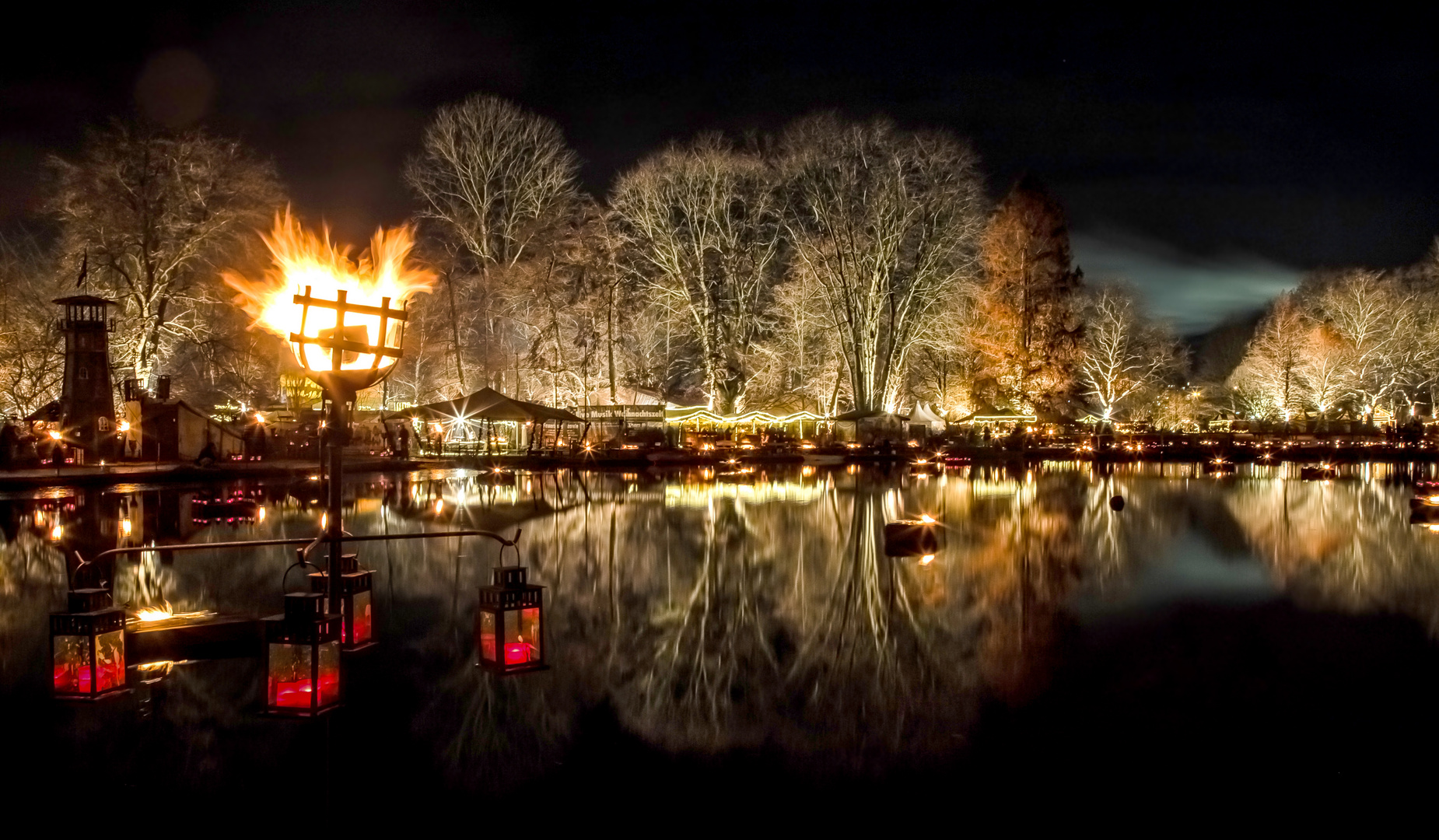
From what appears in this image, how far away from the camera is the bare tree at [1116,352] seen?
66.7 meters

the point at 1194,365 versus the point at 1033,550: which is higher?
Result: the point at 1194,365

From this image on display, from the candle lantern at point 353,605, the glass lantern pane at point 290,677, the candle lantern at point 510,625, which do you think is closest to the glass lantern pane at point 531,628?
the candle lantern at point 510,625

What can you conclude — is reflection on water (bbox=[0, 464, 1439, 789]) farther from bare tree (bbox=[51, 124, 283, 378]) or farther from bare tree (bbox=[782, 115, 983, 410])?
bare tree (bbox=[782, 115, 983, 410])

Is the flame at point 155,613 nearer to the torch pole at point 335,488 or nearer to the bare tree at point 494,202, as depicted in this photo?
the torch pole at point 335,488

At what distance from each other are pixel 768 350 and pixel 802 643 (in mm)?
47633

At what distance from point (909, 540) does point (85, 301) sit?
30924 mm

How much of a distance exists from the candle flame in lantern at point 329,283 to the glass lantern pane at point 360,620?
1524mm

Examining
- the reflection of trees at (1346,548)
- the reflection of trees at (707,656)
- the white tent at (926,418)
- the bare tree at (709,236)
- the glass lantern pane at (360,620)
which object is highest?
the bare tree at (709,236)

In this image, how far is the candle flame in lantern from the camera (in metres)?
5.98

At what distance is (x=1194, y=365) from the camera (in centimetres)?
12794

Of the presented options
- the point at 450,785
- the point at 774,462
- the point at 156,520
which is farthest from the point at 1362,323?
the point at 450,785

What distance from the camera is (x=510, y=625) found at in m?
5.62

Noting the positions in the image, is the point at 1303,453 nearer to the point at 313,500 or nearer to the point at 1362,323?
the point at 1362,323

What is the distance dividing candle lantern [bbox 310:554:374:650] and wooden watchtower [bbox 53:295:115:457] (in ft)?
106
